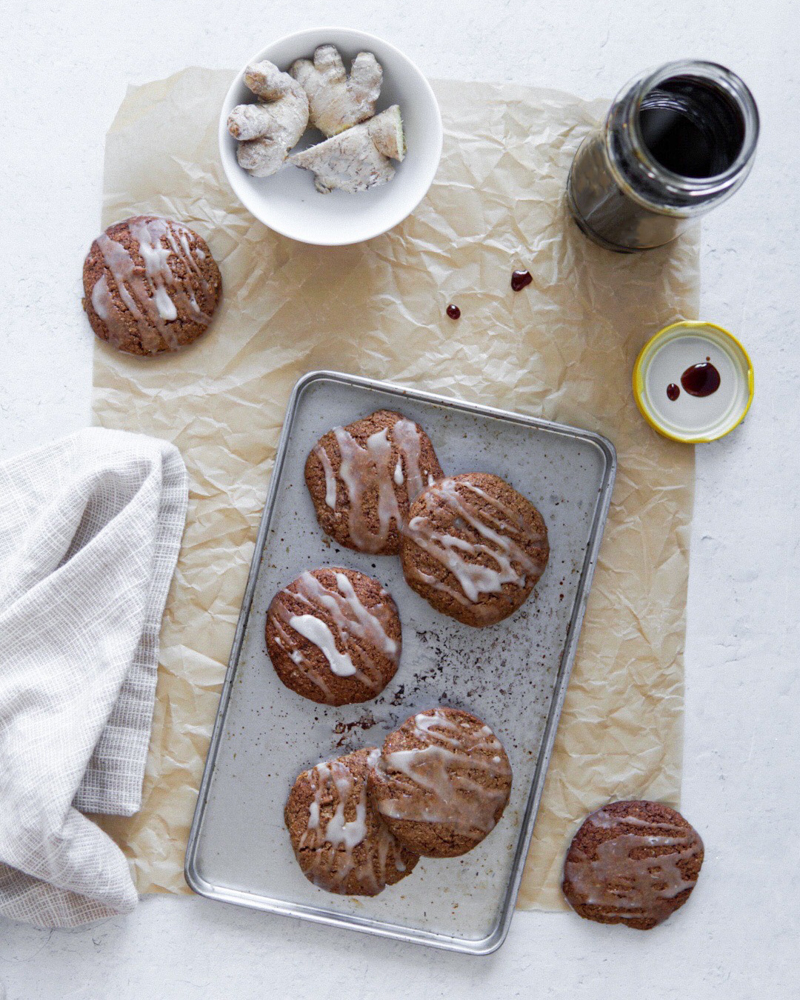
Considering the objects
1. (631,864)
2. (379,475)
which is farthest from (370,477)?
(631,864)

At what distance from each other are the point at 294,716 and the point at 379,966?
1.79 ft

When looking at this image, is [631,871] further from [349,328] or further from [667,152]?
[667,152]

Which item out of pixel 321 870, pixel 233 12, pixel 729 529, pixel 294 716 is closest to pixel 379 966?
pixel 321 870

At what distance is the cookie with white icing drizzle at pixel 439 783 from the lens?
5.16 feet

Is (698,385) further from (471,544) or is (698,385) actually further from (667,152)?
(471,544)

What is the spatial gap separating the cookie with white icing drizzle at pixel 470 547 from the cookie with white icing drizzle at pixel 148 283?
0.58m

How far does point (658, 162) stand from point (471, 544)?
2.45 feet

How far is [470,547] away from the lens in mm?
1581

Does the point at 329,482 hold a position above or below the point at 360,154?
below

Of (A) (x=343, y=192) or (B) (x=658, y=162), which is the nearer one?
(B) (x=658, y=162)

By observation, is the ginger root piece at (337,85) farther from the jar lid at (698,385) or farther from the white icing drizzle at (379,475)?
the jar lid at (698,385)

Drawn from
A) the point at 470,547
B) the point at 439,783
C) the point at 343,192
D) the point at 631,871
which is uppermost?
the point at 343,192

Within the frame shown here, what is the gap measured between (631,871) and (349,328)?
3.99ft

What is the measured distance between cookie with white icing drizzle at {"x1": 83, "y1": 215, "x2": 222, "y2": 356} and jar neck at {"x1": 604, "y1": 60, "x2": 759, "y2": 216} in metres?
0.78
